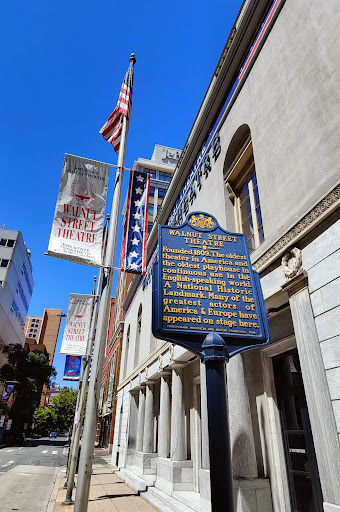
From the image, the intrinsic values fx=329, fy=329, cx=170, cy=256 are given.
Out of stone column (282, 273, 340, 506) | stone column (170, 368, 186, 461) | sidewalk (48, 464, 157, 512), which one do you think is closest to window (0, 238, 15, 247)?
sidewalk (48, 464, 157, 512)

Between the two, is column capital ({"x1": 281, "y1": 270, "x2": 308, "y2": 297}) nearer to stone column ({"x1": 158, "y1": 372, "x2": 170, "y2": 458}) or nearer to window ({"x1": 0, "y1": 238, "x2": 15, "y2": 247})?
stone column ({"x1": 158, "y1": 372, "x2": 170, "y2": 458})

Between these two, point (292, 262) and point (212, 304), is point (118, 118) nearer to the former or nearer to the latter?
point (292, 262)

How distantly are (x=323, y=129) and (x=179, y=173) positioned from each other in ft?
32.3

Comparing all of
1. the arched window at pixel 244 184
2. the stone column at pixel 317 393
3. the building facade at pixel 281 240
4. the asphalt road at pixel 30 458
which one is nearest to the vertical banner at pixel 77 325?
the building facade at pixel 281 240

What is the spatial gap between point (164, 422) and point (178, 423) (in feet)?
6.77

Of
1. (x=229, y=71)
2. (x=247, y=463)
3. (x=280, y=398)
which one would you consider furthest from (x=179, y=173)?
(x=247, y=463)

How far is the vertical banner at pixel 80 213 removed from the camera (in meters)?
7.27

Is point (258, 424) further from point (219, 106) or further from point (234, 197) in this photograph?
point (219, 106)

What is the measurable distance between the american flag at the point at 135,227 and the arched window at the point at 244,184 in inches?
Result: 119

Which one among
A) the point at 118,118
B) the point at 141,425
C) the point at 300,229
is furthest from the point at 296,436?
the point at 141,425

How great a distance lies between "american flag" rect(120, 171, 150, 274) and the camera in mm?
7930

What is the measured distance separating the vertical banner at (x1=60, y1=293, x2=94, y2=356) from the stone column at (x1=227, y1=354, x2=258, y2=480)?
1001 cm

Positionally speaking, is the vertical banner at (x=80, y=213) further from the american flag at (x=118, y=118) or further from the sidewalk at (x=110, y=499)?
the sidewalk at (x=110, y=499)

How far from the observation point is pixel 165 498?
1077 centimetres
